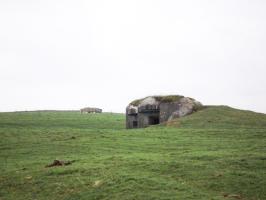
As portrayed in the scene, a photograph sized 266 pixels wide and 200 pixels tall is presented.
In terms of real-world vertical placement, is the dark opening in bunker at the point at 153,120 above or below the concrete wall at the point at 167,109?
below

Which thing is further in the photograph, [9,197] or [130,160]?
[130,160]

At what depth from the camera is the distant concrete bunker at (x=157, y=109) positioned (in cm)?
5497

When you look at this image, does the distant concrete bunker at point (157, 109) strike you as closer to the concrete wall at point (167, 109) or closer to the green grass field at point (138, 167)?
the concrete wall at point (167, 109)

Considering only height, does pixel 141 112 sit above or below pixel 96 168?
above

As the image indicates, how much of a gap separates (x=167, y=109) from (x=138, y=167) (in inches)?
1251

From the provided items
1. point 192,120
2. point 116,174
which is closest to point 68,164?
point 116,174

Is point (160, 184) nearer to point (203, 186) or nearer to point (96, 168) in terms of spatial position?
point (203, 186)

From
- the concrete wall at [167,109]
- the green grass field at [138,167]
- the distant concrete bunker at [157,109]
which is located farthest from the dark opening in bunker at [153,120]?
the green grass field at [138,167]

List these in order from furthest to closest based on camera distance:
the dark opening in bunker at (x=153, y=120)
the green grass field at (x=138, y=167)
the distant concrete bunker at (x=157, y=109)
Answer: the dark opening in bunker at (x=153, y=120)
the distant concrete bunker at (x=157, y=109)
the green grass field at (x=138, y=167)

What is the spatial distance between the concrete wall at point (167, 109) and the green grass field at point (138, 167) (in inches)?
610

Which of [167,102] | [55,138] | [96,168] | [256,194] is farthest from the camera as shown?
[167,102]

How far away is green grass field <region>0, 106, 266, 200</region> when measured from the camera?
19766mm

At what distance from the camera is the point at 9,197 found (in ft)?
69.3

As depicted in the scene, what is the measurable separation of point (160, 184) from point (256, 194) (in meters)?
4.54
